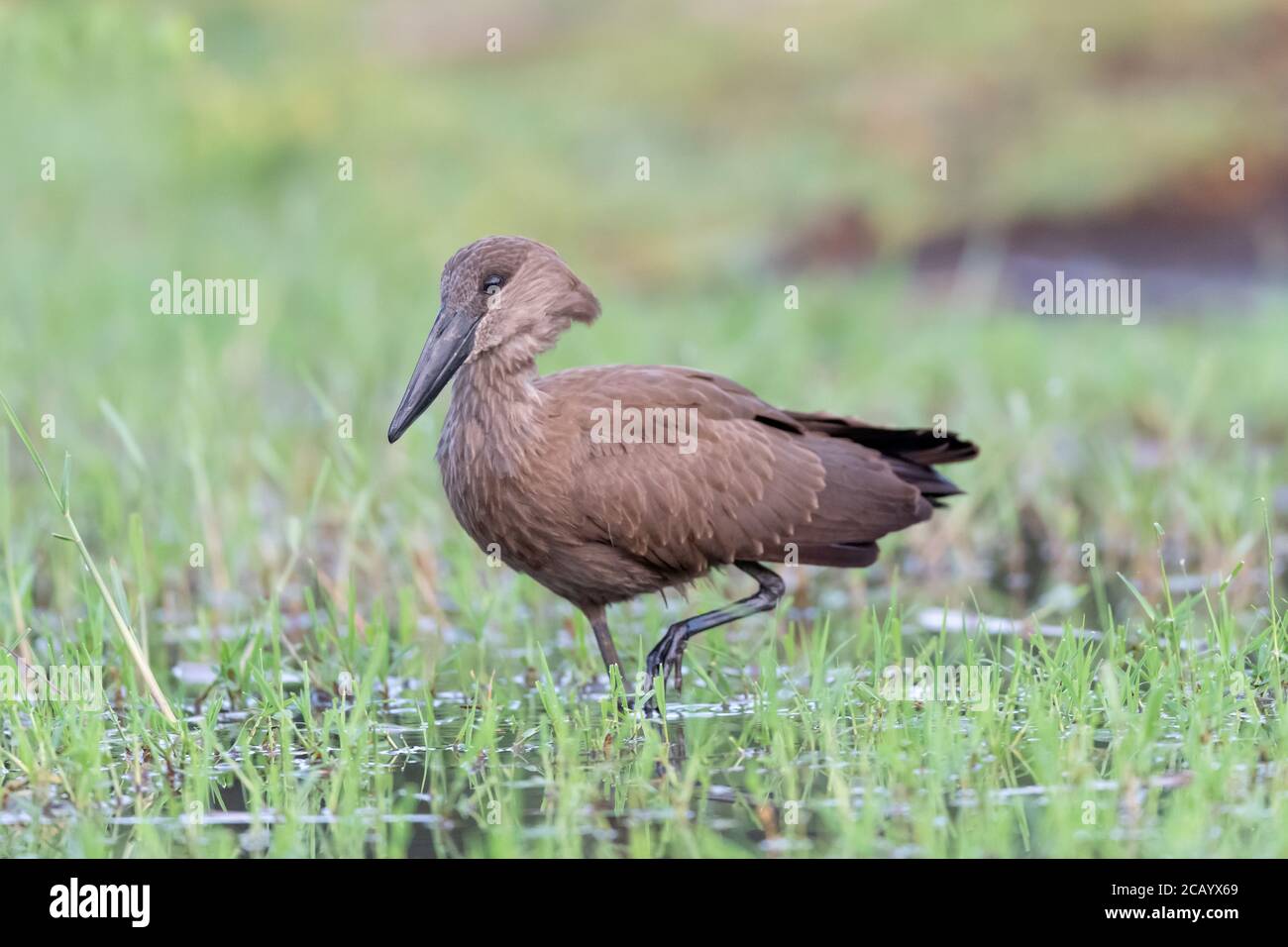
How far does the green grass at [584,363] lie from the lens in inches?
215

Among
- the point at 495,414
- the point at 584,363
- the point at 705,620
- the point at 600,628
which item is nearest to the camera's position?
the point at 495,414

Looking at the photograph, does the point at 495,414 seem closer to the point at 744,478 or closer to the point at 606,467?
the point at 606,467

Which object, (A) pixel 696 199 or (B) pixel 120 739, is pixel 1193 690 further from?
(A) pixel 696 199

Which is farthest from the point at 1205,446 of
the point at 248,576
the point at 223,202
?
the point at 223,202

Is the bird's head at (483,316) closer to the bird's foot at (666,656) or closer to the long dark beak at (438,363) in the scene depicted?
the long dark beak at (438,363)

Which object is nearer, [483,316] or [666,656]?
[483,316]

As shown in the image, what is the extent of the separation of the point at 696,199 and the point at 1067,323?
13.2 ft

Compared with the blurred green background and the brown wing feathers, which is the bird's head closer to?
the brown wing feathers

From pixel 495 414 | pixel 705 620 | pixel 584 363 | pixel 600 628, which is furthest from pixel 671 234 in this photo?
pixel 495 414

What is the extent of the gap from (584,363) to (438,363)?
436 cm

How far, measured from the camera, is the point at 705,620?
6.86 meters

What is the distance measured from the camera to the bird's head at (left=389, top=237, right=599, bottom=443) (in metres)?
6.57

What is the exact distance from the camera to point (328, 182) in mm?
15289

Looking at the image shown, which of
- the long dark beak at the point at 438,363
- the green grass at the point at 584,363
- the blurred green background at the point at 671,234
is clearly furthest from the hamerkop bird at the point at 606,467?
the blurred green background at the point at 671,234
